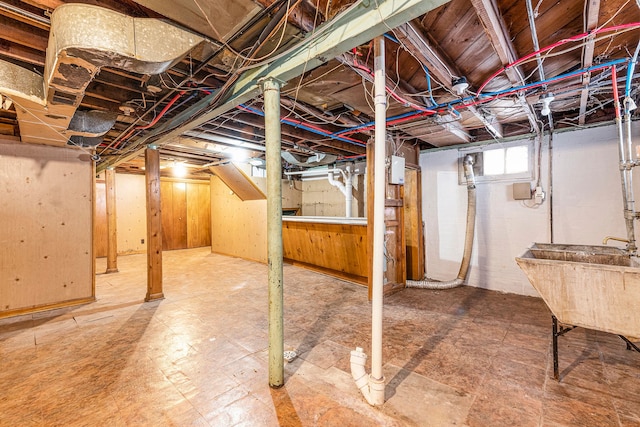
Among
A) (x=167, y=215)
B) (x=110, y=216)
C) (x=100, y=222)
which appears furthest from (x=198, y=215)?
(x=110, y=216)

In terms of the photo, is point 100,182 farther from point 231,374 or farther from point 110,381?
point 231,374

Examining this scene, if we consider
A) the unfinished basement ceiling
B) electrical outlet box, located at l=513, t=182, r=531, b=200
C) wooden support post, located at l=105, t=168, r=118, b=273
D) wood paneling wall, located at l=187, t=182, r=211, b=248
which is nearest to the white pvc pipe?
the unfinished basement ceiling

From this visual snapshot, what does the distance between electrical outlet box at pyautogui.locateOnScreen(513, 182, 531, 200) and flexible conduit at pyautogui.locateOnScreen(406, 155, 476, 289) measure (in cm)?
45

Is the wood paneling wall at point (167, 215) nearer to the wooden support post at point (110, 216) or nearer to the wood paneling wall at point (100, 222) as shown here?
the wood paneling wall at point (100, 222)

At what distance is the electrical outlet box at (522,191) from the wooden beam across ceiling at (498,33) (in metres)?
1.78

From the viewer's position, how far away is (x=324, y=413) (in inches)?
61.1

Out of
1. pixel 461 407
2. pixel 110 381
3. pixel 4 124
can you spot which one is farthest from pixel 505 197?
pixel 4 124

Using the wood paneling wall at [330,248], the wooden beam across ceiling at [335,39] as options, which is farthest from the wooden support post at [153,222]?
the wood paneling wall at [330,248]

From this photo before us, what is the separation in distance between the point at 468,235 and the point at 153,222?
4.13 m

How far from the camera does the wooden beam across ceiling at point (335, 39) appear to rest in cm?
119

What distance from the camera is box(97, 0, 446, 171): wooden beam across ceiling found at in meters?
1.19

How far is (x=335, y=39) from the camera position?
139 cm

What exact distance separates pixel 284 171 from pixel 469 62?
175 inches

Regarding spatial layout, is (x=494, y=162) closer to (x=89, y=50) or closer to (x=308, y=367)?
(x=308, y=367)
